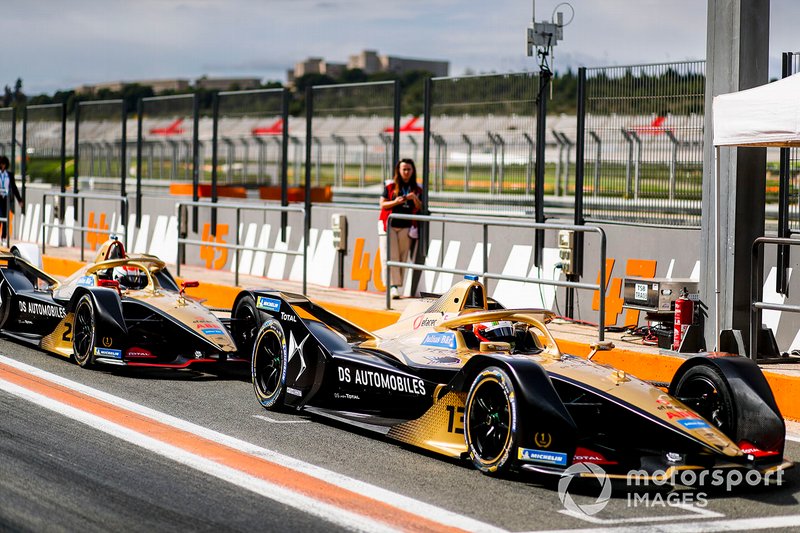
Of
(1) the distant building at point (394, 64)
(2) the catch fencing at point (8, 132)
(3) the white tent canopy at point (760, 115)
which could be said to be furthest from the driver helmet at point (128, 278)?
(1) the distant building at point (394, 64)

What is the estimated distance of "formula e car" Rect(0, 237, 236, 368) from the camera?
11.4m

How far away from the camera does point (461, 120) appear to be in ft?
55.0

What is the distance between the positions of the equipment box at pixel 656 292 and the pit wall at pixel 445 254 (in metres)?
1.02

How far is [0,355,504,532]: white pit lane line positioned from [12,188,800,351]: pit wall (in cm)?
531

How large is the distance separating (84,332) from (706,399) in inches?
260

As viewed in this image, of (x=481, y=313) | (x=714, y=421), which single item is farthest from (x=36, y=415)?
(x=714, y=421)

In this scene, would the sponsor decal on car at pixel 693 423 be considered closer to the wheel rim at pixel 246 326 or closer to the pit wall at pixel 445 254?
the pit wall at pixel 445 254

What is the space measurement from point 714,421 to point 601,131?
23.3 feet

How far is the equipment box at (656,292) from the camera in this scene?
11.8m

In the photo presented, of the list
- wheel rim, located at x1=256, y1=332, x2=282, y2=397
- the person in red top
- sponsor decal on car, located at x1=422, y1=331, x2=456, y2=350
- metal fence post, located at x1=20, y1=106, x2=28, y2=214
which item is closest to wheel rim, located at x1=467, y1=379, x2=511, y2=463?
sponsor decal on car, located at x1=422, y1=331, x2=456, y2=350

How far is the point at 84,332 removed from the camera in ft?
38.9

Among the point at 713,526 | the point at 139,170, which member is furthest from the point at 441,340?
the point at 139,170

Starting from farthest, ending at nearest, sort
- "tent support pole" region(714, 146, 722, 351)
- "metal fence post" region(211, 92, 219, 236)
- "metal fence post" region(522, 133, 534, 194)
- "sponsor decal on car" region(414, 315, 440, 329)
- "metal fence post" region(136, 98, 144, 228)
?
→ "metal fence post" region(136, 98, 144, 228), "metal fence post" region(211, 92, 219, 236), "metal fence post" region(522, 133, 534, 194), "tent support pole" region(714, 146, 722, 351), "sponsor decal on car" region(414, 315, 440, 329)

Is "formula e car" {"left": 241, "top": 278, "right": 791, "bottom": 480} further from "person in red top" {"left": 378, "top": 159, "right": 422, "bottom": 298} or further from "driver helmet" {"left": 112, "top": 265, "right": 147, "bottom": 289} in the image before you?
"person in red top" {"left": 378, "top": 159, "right": 422, "bottom": 298}
